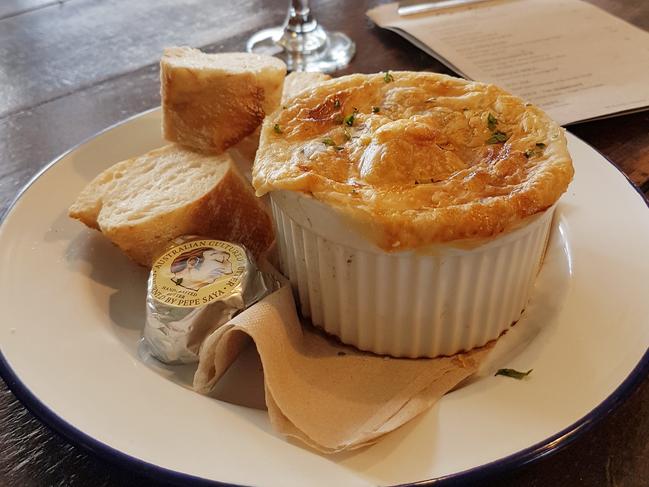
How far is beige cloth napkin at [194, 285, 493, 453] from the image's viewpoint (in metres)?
0.91

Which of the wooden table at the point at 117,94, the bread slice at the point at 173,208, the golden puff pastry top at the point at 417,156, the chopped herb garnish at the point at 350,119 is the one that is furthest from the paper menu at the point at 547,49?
the bread slice at the point at 173,208

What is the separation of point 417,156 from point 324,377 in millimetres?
376

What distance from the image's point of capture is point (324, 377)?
3.43 ft

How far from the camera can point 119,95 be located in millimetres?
1936

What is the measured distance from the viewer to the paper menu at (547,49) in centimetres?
177

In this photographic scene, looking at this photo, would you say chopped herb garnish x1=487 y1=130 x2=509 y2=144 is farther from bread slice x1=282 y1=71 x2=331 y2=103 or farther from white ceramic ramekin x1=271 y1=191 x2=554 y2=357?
bread slice x1=282 y1=71 x2=331 y2=103

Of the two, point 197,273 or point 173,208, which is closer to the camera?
point 197,273

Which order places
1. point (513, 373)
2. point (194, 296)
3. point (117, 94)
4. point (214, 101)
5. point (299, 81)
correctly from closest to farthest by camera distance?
point (513, 373) → point (194, 296) → point (214, 101) → point (299, 81) → point (117, 94)

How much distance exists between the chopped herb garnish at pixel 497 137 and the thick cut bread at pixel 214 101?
53cm

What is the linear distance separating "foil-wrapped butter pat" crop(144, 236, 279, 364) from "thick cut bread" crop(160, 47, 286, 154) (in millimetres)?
342

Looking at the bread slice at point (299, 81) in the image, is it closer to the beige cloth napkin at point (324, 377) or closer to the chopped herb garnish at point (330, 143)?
the chopped herb garnish at point (330, 143)

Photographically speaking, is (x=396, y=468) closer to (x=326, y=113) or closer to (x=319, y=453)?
(x=319, y=453)

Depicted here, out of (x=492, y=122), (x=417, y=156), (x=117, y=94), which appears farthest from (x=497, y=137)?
(x=117, y=94)

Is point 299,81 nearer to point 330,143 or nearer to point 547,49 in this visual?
point 330,143
